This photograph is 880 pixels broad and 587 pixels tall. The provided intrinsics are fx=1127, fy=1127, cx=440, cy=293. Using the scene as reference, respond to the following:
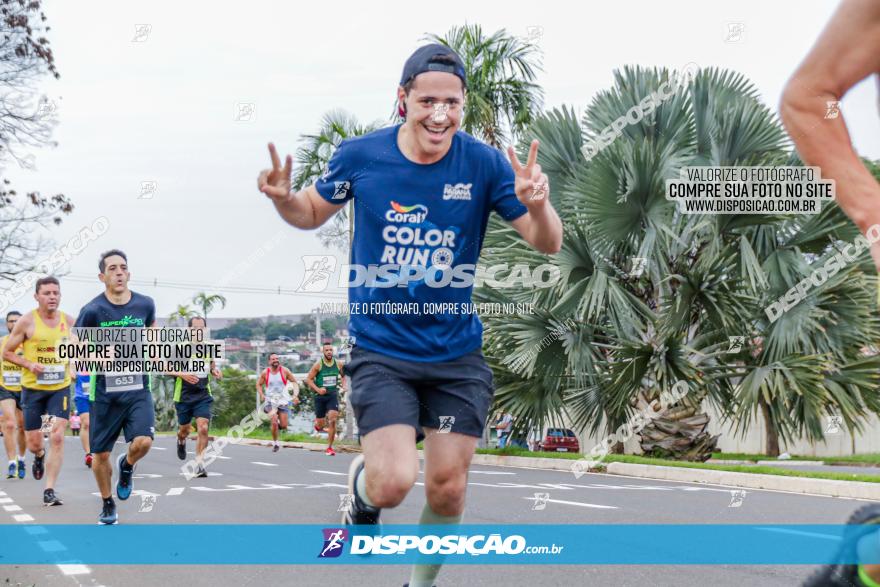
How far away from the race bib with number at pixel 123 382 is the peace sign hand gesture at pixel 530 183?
570 cm

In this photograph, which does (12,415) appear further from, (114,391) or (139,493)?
(114,391)

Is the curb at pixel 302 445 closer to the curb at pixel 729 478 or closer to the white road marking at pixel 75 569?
the curb at pixel 729 478

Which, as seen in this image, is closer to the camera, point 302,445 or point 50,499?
point 50,499

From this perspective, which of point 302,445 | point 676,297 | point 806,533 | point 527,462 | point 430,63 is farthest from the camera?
point 302,445

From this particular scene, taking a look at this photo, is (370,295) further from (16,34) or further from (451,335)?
(16,34)

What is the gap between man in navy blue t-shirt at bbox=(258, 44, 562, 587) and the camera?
4.31 metres

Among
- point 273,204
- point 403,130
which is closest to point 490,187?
point 403,130

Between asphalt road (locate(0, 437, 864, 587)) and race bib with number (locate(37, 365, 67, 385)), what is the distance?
1211 millimetres

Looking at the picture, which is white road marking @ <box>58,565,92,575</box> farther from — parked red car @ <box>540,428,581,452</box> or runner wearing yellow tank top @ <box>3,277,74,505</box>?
parked red car @ <box>540,428,581,452</box>

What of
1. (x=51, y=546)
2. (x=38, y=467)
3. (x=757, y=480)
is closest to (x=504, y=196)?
(x=51, y=546)

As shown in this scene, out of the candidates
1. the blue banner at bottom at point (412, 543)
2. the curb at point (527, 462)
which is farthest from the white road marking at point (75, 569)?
the curb at point (527, 462)

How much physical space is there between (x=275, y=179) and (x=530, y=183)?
93 centimetres

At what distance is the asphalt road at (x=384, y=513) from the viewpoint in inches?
249

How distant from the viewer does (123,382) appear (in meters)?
8.94
